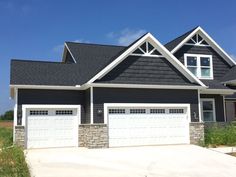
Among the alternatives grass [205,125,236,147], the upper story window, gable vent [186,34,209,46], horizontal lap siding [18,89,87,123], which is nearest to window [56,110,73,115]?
horizontal lap siding [18,89,87,123]

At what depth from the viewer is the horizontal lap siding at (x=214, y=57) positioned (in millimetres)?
23750

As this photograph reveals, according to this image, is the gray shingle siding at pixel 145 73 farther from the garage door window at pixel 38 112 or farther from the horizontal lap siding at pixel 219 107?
the horizontal lap siding at pixel 219 107

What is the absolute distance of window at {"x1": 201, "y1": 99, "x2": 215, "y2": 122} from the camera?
2294 centimetres

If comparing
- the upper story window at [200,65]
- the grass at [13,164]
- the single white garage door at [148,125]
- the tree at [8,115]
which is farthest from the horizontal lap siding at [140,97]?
the tree at [8,115]

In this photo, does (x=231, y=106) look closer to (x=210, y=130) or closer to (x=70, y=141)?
(x=210, y=130)

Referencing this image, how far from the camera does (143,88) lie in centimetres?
1875

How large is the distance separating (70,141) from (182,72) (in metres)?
7.45

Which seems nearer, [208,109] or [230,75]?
[208,109]

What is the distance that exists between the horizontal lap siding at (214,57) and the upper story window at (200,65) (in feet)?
0.98

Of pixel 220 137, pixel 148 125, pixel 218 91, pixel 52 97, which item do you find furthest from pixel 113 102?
pixel 218 91

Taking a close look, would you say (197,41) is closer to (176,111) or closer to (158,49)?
Result: (158,49)

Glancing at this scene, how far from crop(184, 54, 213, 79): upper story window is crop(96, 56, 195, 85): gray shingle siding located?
430cm

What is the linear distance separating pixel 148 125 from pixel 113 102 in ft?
7.69

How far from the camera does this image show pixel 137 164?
12.3 meters
